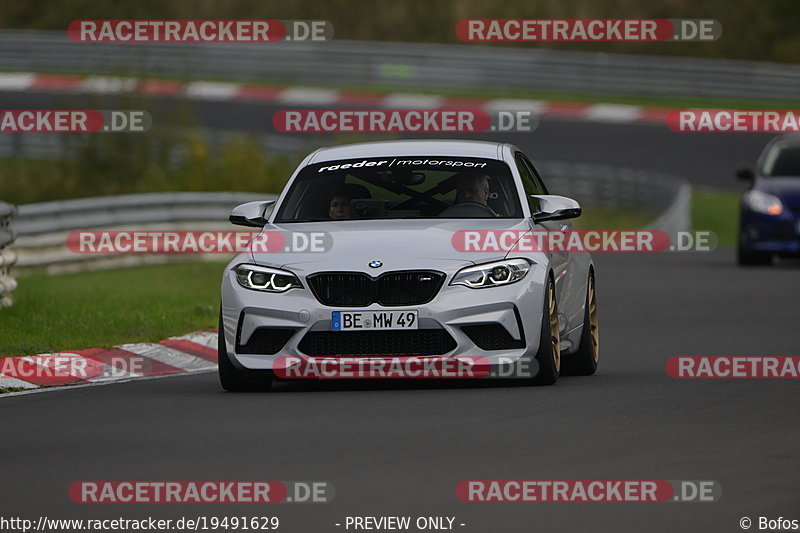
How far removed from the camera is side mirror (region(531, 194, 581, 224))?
11.6m

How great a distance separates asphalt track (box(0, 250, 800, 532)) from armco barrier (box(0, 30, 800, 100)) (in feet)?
102

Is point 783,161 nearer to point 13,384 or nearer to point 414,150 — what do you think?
point 414,150

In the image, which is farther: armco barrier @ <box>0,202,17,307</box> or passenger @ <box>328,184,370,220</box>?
armco barrier @ <box>0,202,17,307</box>

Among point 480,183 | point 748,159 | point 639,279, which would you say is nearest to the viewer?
point 480,183

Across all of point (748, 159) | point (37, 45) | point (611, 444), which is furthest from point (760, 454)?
point (37, 45)

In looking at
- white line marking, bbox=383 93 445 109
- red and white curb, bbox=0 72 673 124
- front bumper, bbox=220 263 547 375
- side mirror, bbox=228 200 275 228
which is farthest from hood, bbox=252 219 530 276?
white line marking, bbox=383 93 445 109

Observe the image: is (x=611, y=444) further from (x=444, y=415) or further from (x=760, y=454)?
(x=444, y=415)

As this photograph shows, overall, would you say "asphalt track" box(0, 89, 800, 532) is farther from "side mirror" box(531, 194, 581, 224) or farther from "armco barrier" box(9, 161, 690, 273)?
"armco barrier" box(9, 161, 690, 273)

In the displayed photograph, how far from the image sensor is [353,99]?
42250mm

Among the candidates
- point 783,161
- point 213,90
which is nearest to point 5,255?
point 783,161

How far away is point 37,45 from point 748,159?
55.7 feet

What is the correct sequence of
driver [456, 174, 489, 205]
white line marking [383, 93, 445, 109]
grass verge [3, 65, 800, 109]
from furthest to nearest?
grass verge [3, 65, 800, 109], white line marking [383, 93, 445, 109], driver [456, 174, 489, 205]

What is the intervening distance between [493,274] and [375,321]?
0.74m

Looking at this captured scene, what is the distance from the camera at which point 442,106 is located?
134ft
